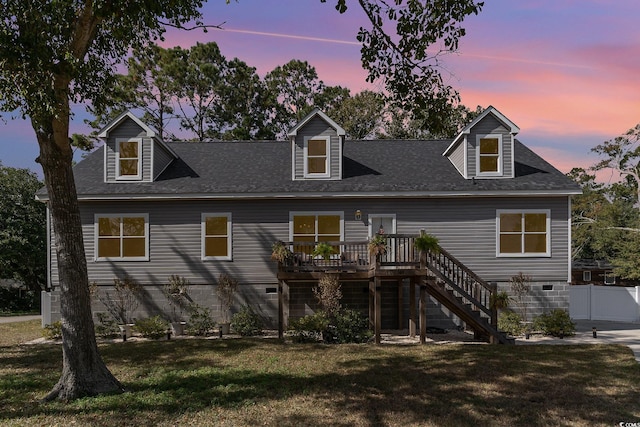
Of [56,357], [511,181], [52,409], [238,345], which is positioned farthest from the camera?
[511,181]

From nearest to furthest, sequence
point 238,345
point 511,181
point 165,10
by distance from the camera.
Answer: point 165,10
point 238,345
point 511,181

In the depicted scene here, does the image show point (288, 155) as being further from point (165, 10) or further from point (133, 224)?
point (165, 10)

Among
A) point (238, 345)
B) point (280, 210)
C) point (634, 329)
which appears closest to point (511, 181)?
point (634, 329)

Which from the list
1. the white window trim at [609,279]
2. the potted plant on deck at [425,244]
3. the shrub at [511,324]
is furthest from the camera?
the white window trim at [609,279]

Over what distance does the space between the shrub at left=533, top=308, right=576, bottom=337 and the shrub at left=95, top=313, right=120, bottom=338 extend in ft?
48.9

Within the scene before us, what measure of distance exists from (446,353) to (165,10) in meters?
11.0

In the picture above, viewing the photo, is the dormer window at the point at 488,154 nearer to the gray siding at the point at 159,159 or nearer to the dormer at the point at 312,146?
the dormer at the point at 312,146

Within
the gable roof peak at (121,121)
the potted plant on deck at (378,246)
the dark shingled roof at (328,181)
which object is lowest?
the potted plant on deck at (378,246)

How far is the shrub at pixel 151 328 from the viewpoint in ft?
54.5

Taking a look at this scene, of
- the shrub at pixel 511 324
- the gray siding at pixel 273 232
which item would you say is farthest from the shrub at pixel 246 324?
the shrub at pixel 511 324

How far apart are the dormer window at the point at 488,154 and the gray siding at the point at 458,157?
2.05 feet

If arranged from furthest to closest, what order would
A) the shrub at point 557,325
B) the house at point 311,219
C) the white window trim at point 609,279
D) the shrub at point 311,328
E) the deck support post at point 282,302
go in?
the white window trim at point 609,279 → the house at point 311,219 → the shrub at point 557,325 → the deck support post at point 282,302 → the shrub at point 311,328

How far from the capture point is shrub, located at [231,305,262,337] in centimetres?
1716

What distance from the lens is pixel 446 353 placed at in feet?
44.1
